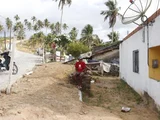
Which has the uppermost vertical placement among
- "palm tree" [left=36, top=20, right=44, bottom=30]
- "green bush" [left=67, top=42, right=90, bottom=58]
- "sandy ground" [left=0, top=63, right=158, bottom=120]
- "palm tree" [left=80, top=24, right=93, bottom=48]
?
"palm tree" [left=36, top=20, right=44, bottom=30]

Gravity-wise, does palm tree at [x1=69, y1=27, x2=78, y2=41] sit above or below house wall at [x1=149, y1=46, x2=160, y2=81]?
above

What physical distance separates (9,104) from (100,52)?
15.4 m

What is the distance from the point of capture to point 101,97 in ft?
32.8

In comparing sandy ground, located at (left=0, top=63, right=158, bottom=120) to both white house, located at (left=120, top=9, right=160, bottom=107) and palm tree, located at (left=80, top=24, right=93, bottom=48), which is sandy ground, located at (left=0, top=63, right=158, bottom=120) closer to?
white house, located at (left=120, top=9, right=160, bottom=107)

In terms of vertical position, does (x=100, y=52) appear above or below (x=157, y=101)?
above

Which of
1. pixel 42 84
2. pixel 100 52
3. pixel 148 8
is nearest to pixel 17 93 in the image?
pixel 42 84

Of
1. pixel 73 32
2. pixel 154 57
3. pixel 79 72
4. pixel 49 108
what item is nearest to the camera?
pixel 49 108

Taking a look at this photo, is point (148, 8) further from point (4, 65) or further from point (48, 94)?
point (4, 65)

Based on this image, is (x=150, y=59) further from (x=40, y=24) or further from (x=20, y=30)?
(x=20, y=30)

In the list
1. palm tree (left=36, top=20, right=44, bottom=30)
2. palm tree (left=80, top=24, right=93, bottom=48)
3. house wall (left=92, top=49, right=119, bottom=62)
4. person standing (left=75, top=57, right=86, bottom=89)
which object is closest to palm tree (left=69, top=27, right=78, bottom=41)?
palm tree (left=80, top=24, right=93, bottom=48)

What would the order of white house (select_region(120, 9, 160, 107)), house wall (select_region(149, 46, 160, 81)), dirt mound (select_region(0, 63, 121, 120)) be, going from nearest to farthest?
dirt mound (select_region(0, 63, 121, 120)) < white house (select_region(120, 9, 160, 107)) < house wall (select_region(149, 46, 160, 81))

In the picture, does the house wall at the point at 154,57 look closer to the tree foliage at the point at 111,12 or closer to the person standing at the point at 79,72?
the person standing at the point at 79,72

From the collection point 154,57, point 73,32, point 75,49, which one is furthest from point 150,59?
point 73,32

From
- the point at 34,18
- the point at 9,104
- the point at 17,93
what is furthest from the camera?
the point at 34,18
